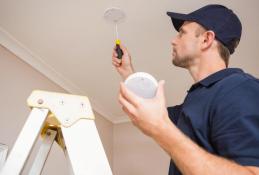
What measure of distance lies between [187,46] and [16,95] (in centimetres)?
111

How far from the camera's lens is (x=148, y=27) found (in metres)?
1.52

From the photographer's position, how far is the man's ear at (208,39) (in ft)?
3.19

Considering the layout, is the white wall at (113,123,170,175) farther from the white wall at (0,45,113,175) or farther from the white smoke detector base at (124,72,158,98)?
the white smoke detector base at (124,72,158,98)

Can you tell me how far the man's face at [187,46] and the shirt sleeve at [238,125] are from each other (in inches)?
14.4

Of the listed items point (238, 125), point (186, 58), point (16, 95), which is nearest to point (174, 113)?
point (186, 58)

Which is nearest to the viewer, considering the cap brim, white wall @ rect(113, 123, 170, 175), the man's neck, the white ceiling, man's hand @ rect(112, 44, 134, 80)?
the man's neck

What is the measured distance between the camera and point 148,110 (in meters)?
0.57

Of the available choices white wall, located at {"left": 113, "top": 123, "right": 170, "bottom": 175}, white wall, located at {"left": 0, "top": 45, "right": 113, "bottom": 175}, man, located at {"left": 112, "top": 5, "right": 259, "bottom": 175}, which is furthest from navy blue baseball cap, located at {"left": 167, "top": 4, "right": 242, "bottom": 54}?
white wall, located at {"left": 113, "top": 123, "right": 170, "bottom": 175}

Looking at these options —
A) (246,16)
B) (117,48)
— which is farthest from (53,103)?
(246,16)

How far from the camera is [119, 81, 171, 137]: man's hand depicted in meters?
0.56

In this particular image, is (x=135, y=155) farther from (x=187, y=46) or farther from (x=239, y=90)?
(x=239, y=90)

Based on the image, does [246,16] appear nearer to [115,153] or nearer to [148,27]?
[148,27]

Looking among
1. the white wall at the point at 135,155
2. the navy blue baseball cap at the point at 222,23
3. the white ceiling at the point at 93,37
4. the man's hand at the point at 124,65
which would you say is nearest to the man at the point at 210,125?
the navy blue baseball cap at the point at 222,23

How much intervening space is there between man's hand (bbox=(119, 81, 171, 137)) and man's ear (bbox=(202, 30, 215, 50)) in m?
0.47
